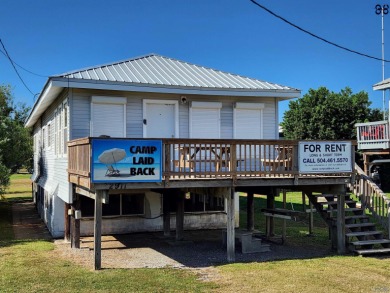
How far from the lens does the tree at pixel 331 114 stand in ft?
117

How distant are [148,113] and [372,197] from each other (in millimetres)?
7323

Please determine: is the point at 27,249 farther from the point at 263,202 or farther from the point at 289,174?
the point at 263,202

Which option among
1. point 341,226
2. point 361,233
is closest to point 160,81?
point 341,226

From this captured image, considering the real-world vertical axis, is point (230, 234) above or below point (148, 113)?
below

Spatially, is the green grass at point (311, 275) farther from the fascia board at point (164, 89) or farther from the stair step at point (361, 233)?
the fascia board at point (164, 89)

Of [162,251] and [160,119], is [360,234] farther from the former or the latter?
[160,119]

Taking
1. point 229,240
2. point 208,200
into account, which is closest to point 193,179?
point 229,240

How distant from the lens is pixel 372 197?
1352 cm

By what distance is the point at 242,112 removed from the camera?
15.7 meters

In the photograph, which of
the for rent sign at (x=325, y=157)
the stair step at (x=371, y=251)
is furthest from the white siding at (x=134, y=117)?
the stair step at (x=371, y=251)

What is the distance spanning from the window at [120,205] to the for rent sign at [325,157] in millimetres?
6718

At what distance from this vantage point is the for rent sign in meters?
11.9

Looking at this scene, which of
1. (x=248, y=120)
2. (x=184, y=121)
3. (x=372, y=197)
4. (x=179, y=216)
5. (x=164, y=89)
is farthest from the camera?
(x=248, y=120)

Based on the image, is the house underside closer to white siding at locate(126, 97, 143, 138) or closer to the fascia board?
white siding at locate(126, 97, 143, 138)
